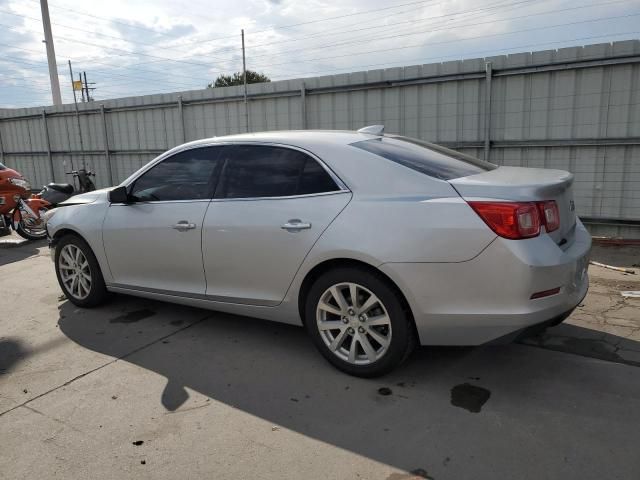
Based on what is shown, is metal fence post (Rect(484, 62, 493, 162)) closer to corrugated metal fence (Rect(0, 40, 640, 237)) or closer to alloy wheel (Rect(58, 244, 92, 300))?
corrugated metal fence (Rect(0, 40, 640, 237))

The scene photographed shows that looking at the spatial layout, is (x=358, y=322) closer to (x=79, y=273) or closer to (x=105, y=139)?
(x=79, y=273)

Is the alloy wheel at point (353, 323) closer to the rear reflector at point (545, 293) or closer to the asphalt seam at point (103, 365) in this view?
the rear reflector at point (545, 293)

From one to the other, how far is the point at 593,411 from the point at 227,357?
2.43 meters

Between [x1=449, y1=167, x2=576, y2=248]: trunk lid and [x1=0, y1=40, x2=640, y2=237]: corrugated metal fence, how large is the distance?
167 inches

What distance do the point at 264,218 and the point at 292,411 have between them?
4.30 feet

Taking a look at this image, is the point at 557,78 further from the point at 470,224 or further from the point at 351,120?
the point at 470,224

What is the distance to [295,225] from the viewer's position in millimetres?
3412

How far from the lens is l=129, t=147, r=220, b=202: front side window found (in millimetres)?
4047

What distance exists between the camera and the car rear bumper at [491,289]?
9.11ft

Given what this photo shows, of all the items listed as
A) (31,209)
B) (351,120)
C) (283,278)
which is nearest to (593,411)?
(283,278)

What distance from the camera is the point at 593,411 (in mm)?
2904

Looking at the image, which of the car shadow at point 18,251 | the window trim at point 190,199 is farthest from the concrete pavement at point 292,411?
the car shadow at point 18,251

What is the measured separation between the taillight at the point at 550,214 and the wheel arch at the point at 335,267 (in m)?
0.92

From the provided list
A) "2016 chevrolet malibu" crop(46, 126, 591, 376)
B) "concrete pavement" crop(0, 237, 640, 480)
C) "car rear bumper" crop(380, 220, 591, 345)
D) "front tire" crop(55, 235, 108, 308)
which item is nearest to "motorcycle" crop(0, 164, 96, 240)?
"front tire" crop(55, 235, 108, 308)
